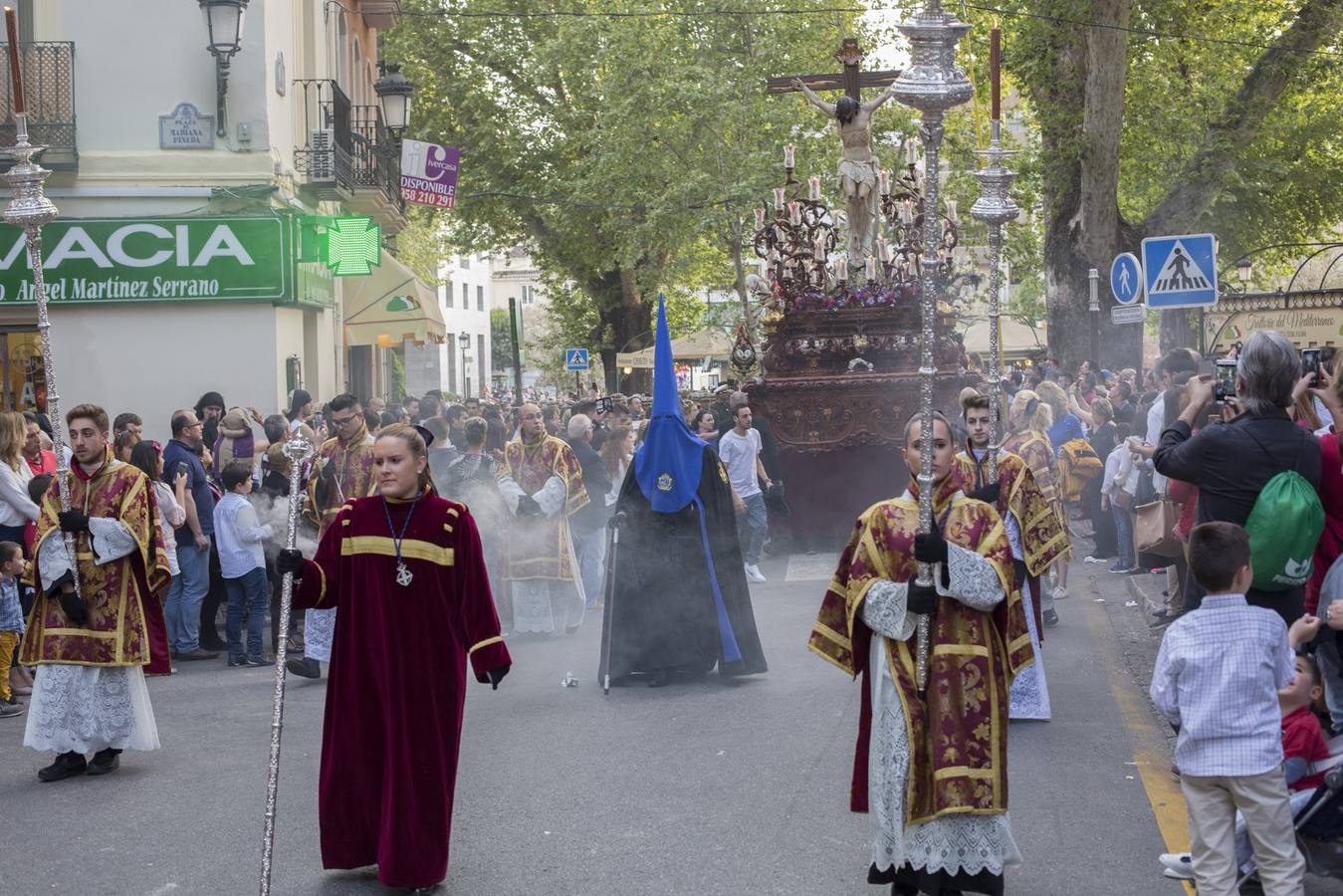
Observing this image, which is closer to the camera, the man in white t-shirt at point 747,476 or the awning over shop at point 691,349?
the man in white t-shirt at point 747,476

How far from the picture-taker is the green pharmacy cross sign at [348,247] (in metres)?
19.7

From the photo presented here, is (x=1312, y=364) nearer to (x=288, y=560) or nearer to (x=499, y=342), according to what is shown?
(x=288, y=560)

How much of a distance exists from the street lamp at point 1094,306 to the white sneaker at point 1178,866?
1957 cm

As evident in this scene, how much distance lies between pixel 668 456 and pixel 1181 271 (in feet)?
15.9

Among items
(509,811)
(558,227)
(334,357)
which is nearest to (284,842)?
(509,811)

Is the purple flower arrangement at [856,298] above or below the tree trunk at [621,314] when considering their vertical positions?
below

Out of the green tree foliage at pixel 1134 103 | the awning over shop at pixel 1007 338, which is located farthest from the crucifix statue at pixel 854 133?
the awning over shop at pixel 1007 338

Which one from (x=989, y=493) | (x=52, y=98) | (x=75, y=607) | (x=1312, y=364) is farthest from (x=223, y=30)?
(x=1312, y=364)

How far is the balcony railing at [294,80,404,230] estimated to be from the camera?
20.3m

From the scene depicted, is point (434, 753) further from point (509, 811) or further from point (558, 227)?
point (558, 227)

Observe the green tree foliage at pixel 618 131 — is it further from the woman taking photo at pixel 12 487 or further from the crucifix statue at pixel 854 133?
the woman taking photo at pixel 12 487

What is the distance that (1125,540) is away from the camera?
50.0 ft

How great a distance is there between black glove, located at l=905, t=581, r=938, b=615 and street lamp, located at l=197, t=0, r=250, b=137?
1312 cm

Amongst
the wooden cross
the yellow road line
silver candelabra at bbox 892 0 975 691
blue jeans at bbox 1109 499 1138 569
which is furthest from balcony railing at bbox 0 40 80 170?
silver candelabra at bbox 892 0 975 691
